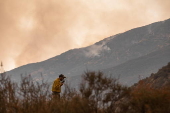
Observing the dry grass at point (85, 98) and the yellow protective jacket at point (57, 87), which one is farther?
the yellow protective jacket at point (57, 87)

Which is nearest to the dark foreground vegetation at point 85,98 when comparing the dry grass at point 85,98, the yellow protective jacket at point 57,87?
the dry grass at point 85,98

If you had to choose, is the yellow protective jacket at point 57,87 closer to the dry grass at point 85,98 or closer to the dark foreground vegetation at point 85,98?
the dry grass at point 85,98

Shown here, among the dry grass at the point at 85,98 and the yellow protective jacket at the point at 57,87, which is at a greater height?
the yellow protective jacket at the point at 57,87

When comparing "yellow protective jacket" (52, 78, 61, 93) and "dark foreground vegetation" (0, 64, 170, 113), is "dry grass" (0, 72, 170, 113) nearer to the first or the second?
"dark foreground vegetation" (0, 64, 170, 113)

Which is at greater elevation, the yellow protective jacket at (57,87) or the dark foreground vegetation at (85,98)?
the yellow protective jacket at (57,87)

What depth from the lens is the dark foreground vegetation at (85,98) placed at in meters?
7.85

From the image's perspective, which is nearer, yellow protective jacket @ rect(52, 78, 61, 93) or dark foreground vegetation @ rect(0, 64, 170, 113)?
dark foreground vegetation @ rect(0, 64, 170, 113)

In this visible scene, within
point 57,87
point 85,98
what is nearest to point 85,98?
point 85,98

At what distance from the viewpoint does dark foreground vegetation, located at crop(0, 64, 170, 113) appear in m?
7.85

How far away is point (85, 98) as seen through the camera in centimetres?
873

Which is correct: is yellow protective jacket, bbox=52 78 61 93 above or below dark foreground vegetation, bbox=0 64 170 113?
above

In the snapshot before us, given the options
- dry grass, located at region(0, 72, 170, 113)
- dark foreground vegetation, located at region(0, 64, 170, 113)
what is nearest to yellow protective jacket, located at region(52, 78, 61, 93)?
dry grass, located at region(0, 72, 170, 113)

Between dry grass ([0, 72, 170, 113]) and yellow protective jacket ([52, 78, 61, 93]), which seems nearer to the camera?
dry grass ([0, 72, 170, 113])

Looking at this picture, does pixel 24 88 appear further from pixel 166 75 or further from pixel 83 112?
pixel 166 75
